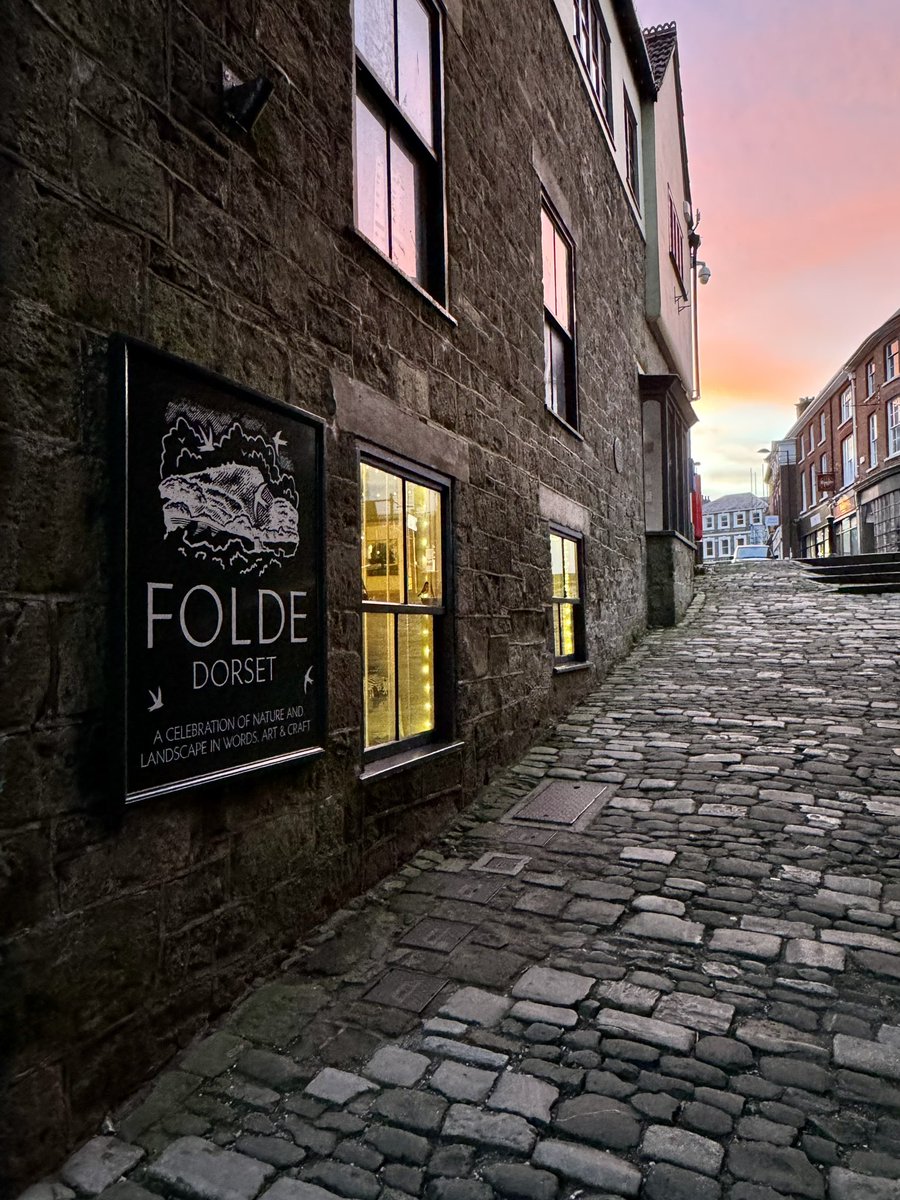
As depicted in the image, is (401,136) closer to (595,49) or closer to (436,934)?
(436,934)

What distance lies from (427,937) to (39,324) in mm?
2875

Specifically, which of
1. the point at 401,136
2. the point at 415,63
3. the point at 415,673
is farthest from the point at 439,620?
the point at 415,63

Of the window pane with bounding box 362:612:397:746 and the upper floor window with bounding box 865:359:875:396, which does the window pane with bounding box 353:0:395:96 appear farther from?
the upper floor window with bounding box 865:359:875:396

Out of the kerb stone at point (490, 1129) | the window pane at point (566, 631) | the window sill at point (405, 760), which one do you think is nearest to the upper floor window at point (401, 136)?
the window sill at point (405, 760)

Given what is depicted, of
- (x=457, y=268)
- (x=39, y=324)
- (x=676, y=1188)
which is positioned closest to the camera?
(x=676, y=1188)

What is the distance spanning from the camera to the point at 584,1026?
2.73m

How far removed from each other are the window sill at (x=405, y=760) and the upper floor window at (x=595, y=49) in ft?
28.2

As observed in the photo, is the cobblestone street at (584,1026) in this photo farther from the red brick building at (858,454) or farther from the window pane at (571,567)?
the red brick building at (858,454)

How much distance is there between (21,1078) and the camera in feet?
6.74

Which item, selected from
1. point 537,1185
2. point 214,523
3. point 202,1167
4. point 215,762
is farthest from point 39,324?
point 537,1185

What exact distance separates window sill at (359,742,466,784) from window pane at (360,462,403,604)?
2.97ft

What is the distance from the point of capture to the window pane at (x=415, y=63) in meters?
4.74

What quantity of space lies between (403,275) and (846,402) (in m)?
33.8

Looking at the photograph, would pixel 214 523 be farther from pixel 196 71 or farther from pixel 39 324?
pixel 196 71
